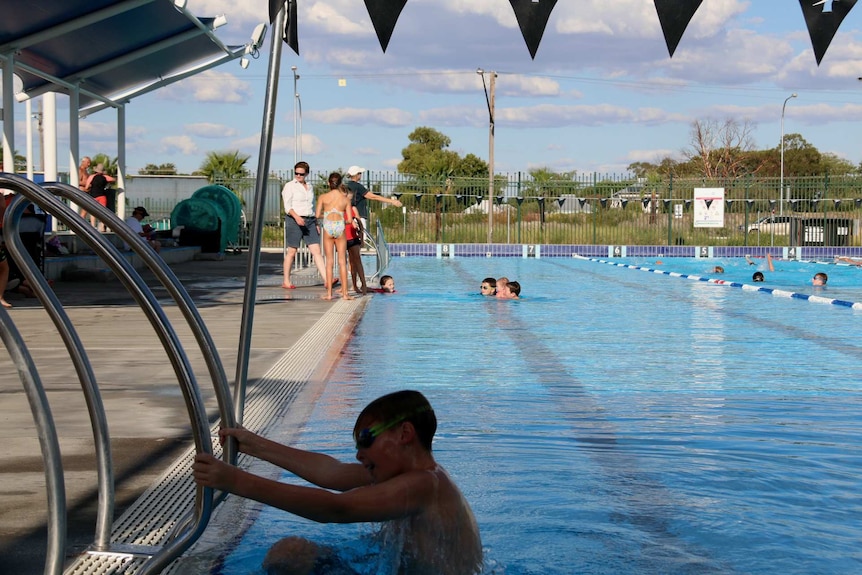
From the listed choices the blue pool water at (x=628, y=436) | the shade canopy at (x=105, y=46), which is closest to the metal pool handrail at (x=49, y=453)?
the blue pool water at (x=628, y=436)

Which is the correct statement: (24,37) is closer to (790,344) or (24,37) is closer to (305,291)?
(305,291)

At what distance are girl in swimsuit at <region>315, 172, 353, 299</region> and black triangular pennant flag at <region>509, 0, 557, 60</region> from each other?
10580mm

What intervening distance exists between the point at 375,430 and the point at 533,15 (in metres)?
1.48

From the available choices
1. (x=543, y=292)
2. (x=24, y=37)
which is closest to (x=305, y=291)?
(x=543, y=292)

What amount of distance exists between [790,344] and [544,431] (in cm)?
542

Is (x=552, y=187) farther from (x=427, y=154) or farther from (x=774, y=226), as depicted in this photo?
(x=427, y=154)

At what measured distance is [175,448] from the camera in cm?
531

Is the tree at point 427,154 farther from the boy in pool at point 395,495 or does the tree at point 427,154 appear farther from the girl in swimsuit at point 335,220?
the boy in pool at point 395,495

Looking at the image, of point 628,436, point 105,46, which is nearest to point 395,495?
point 628,436

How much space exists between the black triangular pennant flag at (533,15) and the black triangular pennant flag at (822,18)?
876 millimetres

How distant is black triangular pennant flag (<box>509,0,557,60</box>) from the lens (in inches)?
140

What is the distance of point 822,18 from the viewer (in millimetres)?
3650

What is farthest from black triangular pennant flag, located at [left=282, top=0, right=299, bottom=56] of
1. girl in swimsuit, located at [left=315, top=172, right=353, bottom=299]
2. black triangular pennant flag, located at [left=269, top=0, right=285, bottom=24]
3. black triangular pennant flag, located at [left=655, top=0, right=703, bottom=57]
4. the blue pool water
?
girl in swimsuit, located at [left=315, top=172, right=353, bottom=299]

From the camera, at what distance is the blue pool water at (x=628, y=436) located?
4.22 m
